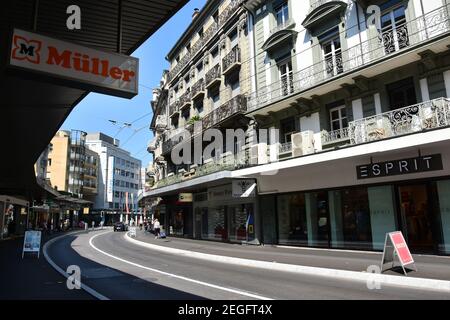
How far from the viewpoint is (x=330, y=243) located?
16.8 metres

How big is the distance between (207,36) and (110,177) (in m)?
78.8

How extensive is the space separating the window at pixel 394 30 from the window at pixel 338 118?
321 centimetres

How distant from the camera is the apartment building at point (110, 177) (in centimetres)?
9775

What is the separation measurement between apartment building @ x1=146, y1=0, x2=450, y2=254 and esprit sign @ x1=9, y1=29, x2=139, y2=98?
10.3 metres

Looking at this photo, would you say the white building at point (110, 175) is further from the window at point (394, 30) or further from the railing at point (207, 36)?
the window at point (394, 30)

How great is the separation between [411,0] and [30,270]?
16.5 meters

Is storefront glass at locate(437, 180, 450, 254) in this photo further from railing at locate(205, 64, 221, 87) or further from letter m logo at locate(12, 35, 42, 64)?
railing at locate(205, 64, 221, 87)

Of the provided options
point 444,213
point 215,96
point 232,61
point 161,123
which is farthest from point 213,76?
point 444,213

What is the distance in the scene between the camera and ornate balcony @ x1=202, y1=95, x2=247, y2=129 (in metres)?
21.7

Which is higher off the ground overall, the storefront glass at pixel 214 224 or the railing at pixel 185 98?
the railing at pixel 185 98

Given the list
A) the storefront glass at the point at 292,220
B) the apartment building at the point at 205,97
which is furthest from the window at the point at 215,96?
the storefront glass at the point at 292,220

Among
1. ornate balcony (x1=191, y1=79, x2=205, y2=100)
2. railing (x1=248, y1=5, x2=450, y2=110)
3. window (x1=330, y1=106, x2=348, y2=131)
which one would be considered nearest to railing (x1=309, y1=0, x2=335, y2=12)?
railing (x1=248, y1=5, x2=450, y2=110)
